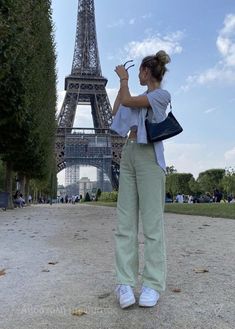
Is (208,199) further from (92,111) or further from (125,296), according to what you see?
(125,296)

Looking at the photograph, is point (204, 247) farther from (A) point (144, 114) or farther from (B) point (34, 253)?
(A) point (144, 114)

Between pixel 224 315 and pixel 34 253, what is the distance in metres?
3.91

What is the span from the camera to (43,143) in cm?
2983

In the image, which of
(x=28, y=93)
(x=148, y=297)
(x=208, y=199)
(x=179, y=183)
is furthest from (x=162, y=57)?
(x=179, y=183)

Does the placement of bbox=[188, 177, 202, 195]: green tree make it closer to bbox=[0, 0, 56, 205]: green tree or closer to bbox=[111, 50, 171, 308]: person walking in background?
bbox=[0, 0, 56, 205]: green tree

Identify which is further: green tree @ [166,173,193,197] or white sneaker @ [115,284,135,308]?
green tree @ [166,173,193,197]

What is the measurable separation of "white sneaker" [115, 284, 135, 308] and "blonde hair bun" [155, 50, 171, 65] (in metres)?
1.78

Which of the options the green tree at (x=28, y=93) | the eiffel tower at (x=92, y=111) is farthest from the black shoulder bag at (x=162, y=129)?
the eiffel tower at (x=92, y=111)

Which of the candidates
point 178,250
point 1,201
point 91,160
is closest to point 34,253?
point 178,250

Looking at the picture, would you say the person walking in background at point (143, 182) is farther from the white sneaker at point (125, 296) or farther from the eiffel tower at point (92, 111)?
the eiffel tower at point (92, 111)

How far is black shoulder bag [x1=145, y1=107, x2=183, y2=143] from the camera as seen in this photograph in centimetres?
380

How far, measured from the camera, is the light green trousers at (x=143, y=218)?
3.79 m

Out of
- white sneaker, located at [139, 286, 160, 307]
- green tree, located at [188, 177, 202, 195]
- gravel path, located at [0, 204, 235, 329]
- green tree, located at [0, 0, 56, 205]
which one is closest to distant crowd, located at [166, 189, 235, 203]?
green tree, located at [188, 177, 202, 195]

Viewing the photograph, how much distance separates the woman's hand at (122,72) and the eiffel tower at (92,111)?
6863 cm
